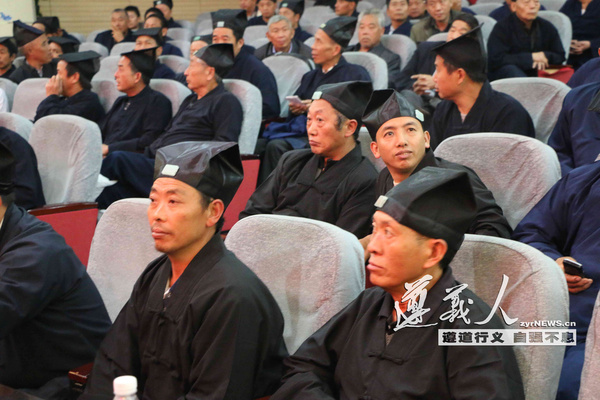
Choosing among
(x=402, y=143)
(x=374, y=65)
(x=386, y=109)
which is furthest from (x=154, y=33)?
(x=402, y=143)

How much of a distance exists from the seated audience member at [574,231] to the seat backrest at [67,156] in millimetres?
2148

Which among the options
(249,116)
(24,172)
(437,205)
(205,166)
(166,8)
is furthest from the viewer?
(166,8)

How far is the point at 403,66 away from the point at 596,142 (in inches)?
111

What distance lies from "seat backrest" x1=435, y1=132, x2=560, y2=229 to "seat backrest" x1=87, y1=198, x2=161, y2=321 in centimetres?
109

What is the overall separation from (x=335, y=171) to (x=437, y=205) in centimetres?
149

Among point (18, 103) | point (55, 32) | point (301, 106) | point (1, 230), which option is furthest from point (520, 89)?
point (55, 32)

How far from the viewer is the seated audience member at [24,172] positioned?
348 centimetres

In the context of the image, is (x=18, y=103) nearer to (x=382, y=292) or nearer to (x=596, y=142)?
(x=596, y=142)

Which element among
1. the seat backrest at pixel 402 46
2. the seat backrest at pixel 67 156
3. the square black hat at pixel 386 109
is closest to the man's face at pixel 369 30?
the seat backrest at pixel 402 46

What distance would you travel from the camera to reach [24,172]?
3518 mm

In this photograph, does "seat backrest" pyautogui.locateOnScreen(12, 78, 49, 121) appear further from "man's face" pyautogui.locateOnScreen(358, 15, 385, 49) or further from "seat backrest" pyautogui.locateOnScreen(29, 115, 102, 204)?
"man's face" pyautogui.locateOnScreen(358, 15, 385, 49)

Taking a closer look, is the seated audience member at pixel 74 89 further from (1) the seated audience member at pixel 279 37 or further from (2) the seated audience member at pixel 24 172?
(2) the seated audience member at pixel 24 172

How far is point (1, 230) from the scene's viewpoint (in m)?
2.10

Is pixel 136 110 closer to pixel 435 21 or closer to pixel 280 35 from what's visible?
pixel 280 35
